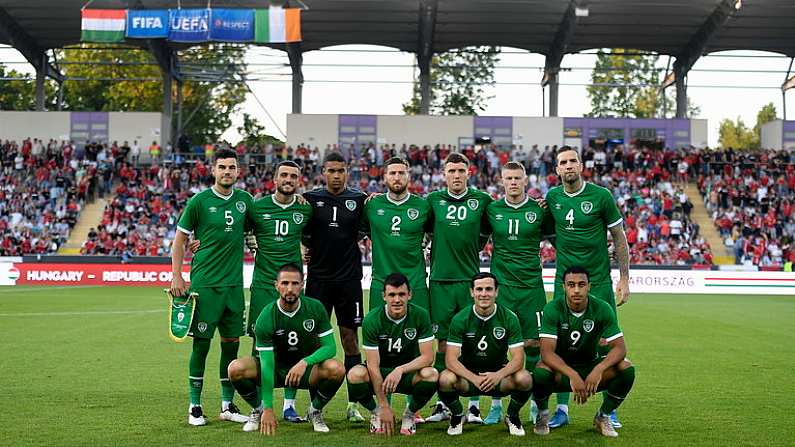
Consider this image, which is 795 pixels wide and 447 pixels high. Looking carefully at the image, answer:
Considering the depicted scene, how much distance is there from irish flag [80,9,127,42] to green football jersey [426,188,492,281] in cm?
2455

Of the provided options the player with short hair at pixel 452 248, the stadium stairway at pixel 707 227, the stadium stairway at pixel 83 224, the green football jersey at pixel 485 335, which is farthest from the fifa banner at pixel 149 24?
the green football jersey at pixel 485 335

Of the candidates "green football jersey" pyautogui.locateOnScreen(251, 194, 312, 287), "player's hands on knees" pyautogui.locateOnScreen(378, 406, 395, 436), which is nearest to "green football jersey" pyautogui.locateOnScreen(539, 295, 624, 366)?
"player's hands on knees" pyautogui.locateOnScreen(378, 406, 395, 436)

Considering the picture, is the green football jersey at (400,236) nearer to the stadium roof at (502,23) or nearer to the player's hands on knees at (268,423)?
the player's hands on knees at (268,423)

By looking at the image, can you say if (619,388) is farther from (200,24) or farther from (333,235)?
(200,24)

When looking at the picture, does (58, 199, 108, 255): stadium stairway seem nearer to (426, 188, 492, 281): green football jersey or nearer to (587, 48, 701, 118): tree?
(426, 188, 492, 281): green football jersey

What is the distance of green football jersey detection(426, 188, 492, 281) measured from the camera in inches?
313

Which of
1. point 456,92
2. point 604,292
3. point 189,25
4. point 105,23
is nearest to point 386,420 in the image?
point 604,292

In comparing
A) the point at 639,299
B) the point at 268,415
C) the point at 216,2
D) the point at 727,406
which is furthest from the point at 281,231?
the point at 216,2

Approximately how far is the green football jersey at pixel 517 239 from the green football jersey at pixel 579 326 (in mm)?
650

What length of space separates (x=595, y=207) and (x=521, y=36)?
3091cm

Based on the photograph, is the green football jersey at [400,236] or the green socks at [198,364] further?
the green football jersey at [400,236]

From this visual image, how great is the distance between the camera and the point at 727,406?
8.38 m

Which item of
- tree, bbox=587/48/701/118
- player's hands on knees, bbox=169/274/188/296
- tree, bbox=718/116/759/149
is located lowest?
player's hands on knees, bbox=169/274/188/296

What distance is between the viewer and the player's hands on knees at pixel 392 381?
7059mm
